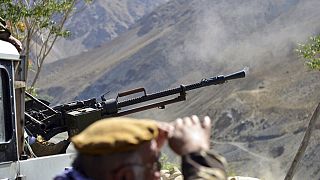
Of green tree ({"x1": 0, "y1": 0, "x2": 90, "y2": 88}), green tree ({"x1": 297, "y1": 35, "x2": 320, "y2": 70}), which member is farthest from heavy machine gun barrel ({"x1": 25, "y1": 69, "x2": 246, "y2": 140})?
green tree ({"x1": 0, "y1": 0, "x2": 90, "y2": 88})

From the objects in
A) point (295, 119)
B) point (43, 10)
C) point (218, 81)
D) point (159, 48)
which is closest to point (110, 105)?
point (218, 81)

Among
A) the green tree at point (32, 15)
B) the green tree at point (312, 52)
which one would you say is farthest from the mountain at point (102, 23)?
the green tree at point (312, 52)

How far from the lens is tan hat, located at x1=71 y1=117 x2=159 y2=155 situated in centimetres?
190

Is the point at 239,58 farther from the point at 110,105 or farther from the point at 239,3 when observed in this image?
the point at 110,105

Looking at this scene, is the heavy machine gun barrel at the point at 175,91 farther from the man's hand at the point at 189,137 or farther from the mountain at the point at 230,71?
the mountain at the point at 230,71

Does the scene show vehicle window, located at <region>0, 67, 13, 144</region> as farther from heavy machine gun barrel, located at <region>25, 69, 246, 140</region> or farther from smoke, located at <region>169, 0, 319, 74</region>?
smoke, located at <region>169, 0, 319, 74</region>

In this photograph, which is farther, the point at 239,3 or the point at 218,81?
the point at 239,3

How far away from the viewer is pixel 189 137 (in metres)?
2.07

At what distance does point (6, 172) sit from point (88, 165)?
8.46 ft

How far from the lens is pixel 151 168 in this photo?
202cm

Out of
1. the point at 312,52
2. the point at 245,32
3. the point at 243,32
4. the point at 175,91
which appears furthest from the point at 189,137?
the point at 243,32

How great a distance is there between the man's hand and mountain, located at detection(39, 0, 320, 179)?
2946cm

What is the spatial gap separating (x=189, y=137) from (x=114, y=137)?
0.85 ft

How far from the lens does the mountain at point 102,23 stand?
144000 millimetres
